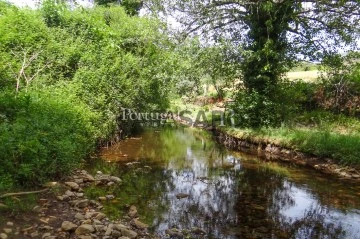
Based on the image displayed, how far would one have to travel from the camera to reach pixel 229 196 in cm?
873

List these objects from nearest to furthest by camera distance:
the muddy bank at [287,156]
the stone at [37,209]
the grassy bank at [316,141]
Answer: the stone at [37,209] → the muddy bank at [287,156] → the grassy bank at [316,141]

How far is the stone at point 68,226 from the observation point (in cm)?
557

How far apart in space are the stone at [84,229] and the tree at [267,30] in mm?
11906

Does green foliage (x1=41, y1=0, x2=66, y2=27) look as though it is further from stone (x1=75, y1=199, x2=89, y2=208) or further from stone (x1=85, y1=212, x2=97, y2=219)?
stone (x1=85, y1=212, x2=97, y2=219)

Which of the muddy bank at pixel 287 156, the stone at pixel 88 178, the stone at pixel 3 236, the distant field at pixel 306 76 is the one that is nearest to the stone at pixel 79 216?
the stone at pixel 3 236

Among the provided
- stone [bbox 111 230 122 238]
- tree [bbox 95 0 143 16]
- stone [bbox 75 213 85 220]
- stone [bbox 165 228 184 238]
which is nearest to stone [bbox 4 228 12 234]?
stone [bbox 75 213 85 220]

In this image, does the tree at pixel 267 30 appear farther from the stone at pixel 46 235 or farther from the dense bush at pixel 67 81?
the stone at pixel 46 235

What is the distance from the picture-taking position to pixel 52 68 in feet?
42.8

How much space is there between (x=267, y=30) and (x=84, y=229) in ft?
43.6

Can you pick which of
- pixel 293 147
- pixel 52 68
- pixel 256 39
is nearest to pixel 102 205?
pixel 52 68

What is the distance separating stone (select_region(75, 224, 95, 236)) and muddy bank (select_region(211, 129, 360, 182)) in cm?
880

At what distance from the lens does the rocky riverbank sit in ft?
17.3

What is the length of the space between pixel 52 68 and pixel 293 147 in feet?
35.1

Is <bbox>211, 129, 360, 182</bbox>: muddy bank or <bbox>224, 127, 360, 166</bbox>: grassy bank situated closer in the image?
<bbox>211, 129, 360, 182</bbox>: muddy bank
